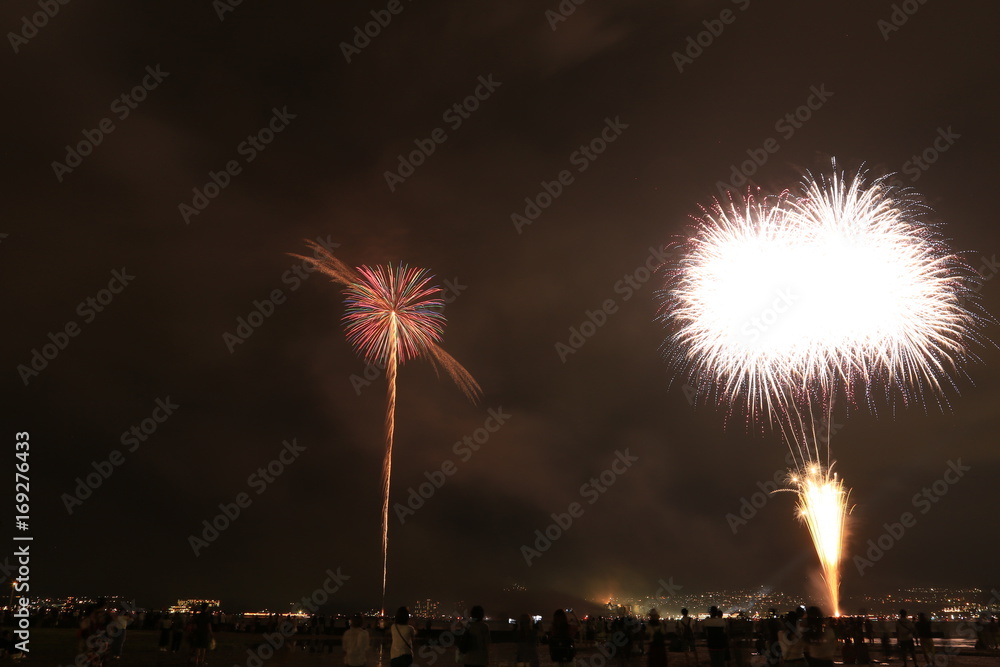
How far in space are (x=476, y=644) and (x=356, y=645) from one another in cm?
216

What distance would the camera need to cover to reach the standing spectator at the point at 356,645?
11.2 meters

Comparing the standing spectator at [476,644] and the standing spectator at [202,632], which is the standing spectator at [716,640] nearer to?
the standing spectator at [476,644]

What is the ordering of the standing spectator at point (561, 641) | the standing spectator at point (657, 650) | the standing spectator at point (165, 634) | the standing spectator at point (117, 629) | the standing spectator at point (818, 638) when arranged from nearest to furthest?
1. the standing spectator at point (818, 638)
2. the standing spectator at point (561, 641)
3. the standing spectator at point (657, 650)
4. the standing spectator at point (117, 629)
5. the standing spectator at point (165, 634)

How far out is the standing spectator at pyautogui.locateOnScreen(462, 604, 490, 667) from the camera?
34.2 ft

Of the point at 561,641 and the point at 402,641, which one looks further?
the point at 561,641

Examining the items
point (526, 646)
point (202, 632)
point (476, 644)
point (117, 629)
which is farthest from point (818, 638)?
point (202, 632)

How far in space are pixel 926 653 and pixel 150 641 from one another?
30.6 metres

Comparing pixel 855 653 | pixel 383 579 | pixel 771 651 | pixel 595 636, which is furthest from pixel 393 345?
pixel 595 636

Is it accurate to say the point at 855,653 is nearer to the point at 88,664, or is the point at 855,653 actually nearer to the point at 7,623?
the point at 88,664

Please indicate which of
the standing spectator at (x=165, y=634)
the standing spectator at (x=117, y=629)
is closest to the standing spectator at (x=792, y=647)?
the standing spectator at (x=117, y=629)

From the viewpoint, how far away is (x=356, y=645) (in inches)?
442

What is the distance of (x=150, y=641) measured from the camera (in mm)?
30625

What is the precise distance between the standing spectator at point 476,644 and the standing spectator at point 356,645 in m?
1.75

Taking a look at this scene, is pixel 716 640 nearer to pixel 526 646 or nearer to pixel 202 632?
pixel 526 646
